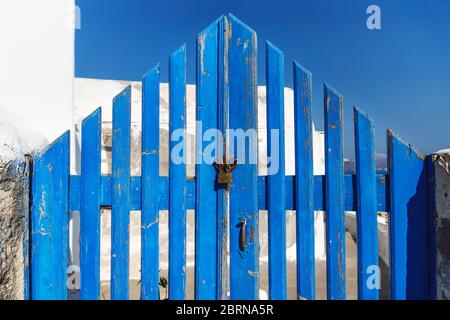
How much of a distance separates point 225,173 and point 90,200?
0.62 m

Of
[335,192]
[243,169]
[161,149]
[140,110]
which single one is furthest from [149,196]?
[140,110]

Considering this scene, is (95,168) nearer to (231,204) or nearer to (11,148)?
(11,148)

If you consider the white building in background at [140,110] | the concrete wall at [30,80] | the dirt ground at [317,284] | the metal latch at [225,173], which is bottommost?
the dirt ground at [317,284]

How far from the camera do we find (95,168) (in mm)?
1425

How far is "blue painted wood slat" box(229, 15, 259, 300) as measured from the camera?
147 cm

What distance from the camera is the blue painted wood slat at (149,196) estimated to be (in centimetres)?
144

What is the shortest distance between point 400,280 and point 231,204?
85cm

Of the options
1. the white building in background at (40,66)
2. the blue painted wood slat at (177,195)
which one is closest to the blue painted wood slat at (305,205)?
the blue painted wood slat at (177,195)

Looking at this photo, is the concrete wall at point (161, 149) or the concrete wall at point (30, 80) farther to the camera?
the concrete wall at point (161, 149)

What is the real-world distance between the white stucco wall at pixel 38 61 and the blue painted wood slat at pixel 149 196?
86 centimetres

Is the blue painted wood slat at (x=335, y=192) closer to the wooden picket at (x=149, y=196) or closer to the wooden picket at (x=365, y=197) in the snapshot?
the wooden picket at (x=365, y=197)

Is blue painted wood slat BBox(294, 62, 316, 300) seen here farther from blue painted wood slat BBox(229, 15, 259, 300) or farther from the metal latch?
the metal latch
